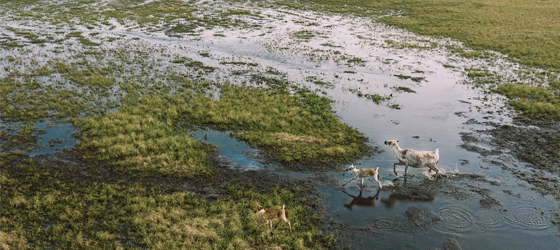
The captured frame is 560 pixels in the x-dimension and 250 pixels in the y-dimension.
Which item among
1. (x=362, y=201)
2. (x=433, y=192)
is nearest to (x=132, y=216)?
(x=362, y=201)

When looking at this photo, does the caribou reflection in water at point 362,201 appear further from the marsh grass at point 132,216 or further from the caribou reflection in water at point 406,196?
the marsh grass at point 132,216

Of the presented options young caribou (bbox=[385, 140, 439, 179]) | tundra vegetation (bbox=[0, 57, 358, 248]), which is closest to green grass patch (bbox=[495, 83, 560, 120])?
young caribou (bbox=[385, 140, 439, 179])

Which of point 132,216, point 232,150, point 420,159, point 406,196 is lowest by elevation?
point 132,216

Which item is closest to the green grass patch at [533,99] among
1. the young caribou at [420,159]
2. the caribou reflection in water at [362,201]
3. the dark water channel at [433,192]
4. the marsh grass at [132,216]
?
the dark water channel at [433,192]

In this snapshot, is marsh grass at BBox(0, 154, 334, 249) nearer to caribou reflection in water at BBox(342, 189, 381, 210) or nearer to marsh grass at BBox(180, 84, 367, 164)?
caribou reflection in water at BBox(342, 189, 381, 210)

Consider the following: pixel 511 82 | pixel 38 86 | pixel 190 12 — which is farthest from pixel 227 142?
pixel 190 12

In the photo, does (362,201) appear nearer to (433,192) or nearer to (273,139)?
(433,192)
